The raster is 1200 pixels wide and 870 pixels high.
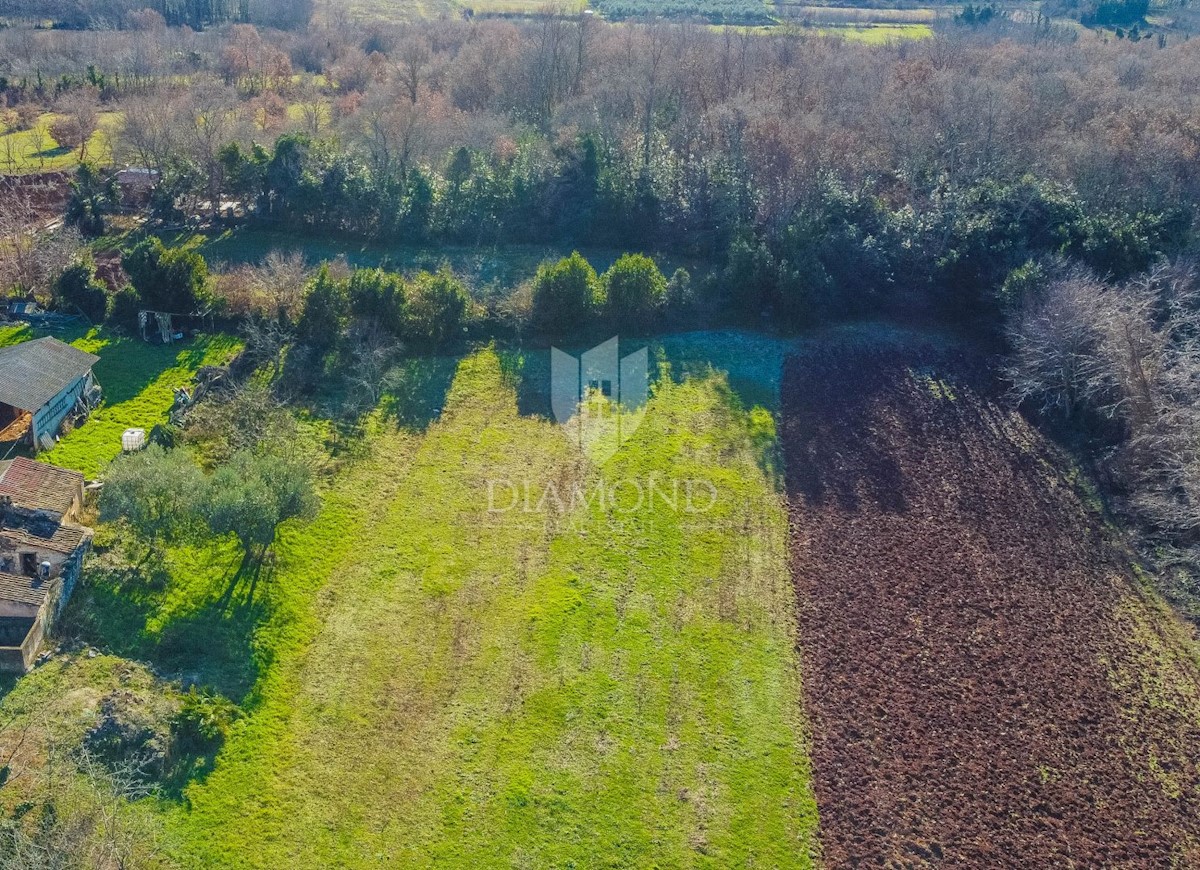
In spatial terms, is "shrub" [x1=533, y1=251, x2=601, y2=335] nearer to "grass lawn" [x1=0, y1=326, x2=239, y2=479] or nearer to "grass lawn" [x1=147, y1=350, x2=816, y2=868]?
"grass lawn" [x1=147, y1=350, x2=816, y2=868]

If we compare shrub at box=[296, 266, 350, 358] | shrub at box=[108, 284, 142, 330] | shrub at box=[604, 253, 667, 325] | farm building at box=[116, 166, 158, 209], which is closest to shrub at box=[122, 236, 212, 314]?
shrub at box=[108, 284, 142, 330]

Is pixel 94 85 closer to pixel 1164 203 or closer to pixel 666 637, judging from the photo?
pixel 666 637

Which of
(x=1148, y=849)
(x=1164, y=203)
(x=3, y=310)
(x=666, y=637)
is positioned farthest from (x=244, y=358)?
(x=1164, y=203)

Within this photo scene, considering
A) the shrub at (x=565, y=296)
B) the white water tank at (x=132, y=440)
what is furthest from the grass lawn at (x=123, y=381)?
the shrub at (x=565, y=296)

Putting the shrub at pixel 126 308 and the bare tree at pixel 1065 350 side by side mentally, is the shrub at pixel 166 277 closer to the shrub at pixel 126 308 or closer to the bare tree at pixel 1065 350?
the shrub at pixel 126 308

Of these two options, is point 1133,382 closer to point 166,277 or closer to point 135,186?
point 166,277
